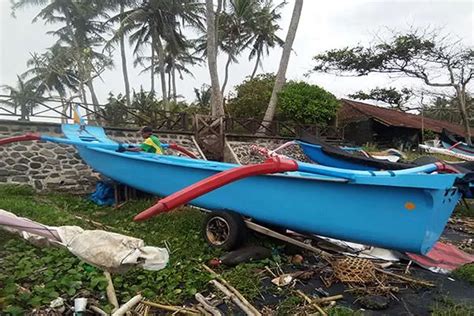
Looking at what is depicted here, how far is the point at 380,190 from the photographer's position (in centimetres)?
395

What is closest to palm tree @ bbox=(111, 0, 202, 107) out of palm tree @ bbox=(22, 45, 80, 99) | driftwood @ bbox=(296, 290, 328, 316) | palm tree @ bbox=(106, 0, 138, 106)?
palm tree @ bbox=(106, 0, 138, 106)

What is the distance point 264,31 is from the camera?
1009 inches

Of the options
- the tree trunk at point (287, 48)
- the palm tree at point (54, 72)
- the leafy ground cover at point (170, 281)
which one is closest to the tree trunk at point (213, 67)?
the tree trunk at point (287, 48)

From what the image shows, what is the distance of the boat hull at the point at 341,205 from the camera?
3.81 meters

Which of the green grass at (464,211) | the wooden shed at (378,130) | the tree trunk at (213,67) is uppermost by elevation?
the tree trunk at (213,67)

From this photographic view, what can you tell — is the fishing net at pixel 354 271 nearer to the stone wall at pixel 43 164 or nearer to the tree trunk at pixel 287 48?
the stone wall at pixel 43 164

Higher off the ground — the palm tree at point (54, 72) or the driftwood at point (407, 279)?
the palm tree at point (54, 72)

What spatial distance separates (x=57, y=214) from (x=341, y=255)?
13.3ft

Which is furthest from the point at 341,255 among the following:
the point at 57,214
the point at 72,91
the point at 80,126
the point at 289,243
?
the point at 72,91

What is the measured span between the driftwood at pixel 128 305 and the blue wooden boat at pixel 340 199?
2.41 ft

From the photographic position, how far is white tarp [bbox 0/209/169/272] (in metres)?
2.82

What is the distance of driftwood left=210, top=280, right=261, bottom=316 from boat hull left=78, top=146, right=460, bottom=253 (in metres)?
1.43

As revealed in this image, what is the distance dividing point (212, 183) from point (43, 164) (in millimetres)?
6398

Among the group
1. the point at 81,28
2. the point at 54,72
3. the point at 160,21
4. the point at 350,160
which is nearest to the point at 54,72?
the point at 54,72
